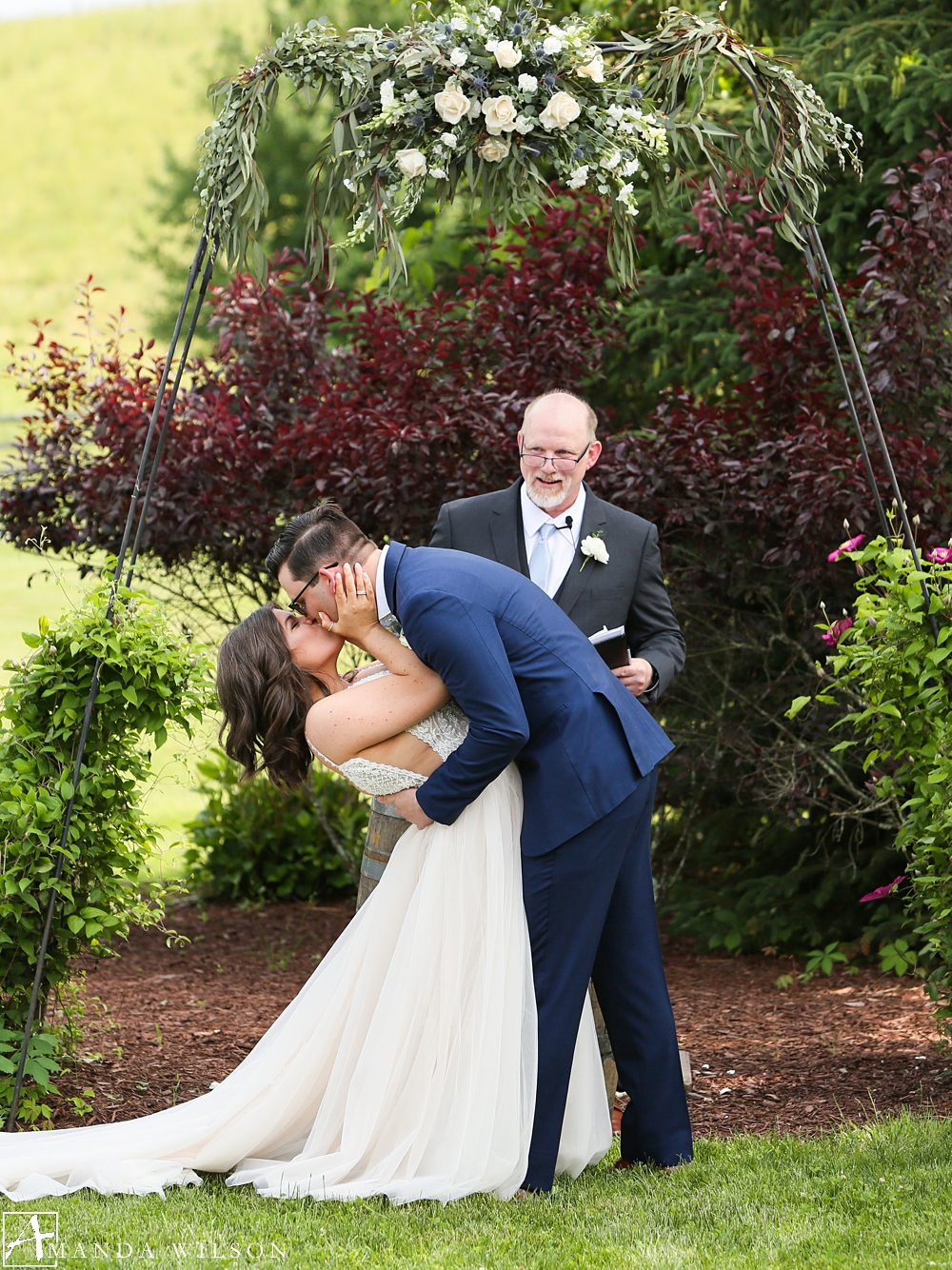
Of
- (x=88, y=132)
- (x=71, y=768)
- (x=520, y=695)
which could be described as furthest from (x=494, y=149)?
(x=88, y=132)

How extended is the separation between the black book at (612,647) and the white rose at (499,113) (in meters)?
1.48

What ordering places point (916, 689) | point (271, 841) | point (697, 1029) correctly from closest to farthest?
1. point (916, 689)
2. point (697, 1029)
3. point (271, 841)

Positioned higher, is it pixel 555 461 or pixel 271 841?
pixel 555 461

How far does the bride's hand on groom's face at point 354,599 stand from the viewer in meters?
3.21

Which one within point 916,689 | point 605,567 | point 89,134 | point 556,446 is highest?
point 89,134

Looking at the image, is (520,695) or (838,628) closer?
(520,695)

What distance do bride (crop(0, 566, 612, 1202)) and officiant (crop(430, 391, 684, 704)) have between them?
0.75 meters

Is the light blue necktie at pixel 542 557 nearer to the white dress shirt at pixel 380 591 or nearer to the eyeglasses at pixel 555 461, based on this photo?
the eyeglasses at pixel 555 461

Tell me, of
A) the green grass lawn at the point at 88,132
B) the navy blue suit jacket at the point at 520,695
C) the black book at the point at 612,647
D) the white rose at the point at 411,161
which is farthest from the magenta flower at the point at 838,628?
the green grass lawn at the point at 88,132

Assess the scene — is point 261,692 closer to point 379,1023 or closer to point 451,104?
point 379,1023

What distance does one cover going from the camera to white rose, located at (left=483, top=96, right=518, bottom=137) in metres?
3.72

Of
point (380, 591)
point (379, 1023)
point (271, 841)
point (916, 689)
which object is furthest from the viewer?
point (271, 841)

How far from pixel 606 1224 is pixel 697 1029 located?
1.96 m

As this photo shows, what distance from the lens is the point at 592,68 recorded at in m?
3.78
